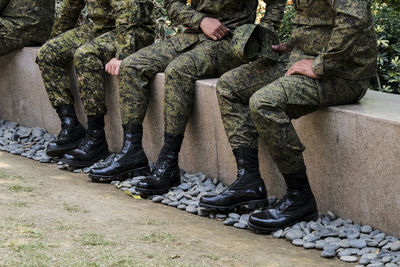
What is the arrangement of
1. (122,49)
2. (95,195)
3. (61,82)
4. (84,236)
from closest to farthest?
(84,236) < (95,195) < (122,49) < (61,82)

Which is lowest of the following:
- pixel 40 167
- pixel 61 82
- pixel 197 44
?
pixel 40 167

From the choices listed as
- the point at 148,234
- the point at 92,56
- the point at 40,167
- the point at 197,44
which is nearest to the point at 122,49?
the point at 92,56

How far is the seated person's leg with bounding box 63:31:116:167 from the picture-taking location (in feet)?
19.5

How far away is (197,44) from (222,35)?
0.72 feet

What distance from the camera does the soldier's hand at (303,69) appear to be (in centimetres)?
442

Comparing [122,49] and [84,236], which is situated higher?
[122,49]

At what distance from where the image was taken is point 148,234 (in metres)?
4.42

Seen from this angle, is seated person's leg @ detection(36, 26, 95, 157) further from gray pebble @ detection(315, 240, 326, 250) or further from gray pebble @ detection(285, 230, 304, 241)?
gray pebble @ detection(315, 240, 326, 250)

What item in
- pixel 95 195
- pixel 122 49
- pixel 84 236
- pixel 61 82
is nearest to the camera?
pixel 84 236

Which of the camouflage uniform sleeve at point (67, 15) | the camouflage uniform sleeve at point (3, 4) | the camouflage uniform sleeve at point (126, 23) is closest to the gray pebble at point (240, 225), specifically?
the camouflage uniform sleeve at point (126, 23)

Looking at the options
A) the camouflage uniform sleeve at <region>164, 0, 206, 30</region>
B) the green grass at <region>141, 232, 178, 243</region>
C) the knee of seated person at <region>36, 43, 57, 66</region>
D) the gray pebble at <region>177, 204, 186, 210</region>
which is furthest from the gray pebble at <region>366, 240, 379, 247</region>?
the knee of seated person at <region>36, 43, 57, 66</region>

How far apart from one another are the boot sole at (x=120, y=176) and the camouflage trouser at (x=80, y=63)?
60 cm

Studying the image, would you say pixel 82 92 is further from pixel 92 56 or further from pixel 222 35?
pixel 222 35

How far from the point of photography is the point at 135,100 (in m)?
5.59
